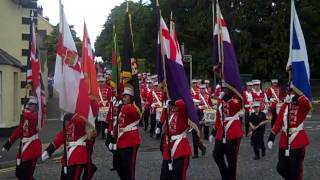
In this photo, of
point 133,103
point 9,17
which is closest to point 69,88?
point 133,103

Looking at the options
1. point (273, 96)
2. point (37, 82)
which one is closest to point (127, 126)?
point (37, 82)

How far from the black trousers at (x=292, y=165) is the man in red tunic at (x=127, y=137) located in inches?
95.5

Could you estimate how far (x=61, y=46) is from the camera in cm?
978

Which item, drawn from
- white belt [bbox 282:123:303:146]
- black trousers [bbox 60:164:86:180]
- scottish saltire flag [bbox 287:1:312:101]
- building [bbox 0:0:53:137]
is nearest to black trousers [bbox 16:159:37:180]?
black trousers [bbox 60:164:86:180]

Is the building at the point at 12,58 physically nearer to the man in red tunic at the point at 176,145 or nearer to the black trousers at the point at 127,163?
the black trousers at the point at 127,163

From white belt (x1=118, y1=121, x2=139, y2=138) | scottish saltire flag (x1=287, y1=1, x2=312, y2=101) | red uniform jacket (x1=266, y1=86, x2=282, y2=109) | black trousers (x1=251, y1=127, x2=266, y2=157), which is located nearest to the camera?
scottish saltire flag (x1=287, y1=1, x2=312, y2=101)

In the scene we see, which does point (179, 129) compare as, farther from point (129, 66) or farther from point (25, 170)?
point (25, 170)

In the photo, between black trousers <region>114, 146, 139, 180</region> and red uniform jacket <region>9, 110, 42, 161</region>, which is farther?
red uniform jacket <region>9, 110, 42, 161</region>

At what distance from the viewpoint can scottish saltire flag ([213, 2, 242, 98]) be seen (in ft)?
36.0

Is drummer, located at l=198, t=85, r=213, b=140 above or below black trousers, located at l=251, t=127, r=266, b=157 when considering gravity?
above

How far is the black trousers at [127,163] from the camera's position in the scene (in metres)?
10.5

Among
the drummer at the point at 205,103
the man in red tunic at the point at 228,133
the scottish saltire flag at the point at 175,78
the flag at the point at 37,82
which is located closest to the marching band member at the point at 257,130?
the drummer at the point at 205,103

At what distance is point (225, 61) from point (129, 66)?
1730mm

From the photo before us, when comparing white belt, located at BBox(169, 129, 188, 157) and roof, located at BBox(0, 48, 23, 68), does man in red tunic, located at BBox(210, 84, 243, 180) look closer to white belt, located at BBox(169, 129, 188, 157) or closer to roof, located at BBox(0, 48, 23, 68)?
white belt, located at BBox(169, 129, 188, 157)
